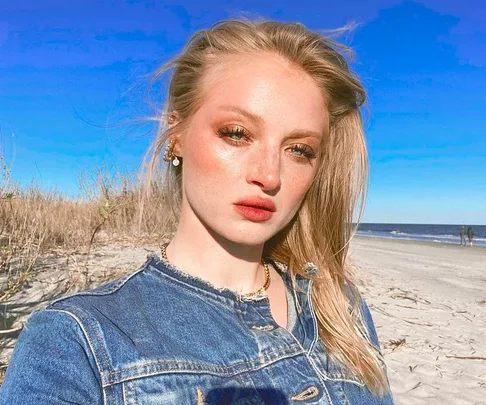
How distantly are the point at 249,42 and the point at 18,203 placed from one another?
481cm

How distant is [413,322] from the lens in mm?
5523

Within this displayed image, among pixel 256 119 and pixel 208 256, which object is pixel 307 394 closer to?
pixel 208 256

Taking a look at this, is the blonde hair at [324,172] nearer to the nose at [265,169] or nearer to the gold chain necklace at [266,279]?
the gold chain necklace at [266,279]

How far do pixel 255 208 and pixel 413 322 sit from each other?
A: 15.8 ft

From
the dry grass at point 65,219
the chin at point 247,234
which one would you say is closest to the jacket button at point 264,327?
the chin at point 247,234

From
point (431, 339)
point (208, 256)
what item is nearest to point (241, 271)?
point (208, 256)

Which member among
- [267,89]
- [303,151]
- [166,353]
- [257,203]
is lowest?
[166,353]

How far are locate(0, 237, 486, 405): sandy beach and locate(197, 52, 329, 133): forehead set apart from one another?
2.62 meters

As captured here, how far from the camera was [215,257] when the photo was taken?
1.52 metres

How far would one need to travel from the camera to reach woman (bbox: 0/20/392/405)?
102 centimetres

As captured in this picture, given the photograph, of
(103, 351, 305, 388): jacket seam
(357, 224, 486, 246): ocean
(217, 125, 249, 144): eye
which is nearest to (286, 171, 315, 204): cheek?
(217, 125, 249, 144): eye

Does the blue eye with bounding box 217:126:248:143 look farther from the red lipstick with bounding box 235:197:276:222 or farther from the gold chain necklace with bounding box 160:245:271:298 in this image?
→ the gold chain necklace with bounding box 160:245:271:298

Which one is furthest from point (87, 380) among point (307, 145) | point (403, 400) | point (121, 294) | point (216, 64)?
point (403, 400)

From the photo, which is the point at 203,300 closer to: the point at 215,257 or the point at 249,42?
the point at 215,257
